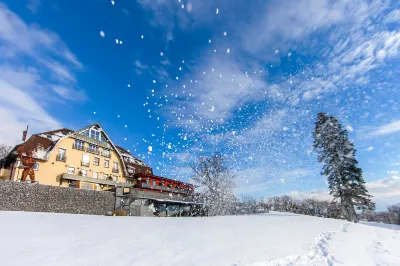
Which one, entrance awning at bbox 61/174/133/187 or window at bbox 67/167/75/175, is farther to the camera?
window at bbox 67/167/75/175

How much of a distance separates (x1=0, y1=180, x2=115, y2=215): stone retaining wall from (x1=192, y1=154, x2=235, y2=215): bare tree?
20.0 metres

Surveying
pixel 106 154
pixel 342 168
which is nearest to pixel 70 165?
pixel 106 154

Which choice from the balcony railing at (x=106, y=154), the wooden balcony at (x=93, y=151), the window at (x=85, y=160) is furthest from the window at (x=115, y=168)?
the window at (x=85, y=160)

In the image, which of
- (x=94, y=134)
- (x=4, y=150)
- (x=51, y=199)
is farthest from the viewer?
(x=4, y=150)

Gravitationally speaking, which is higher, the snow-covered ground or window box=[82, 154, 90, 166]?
window box=[82, 154, 90, 166]

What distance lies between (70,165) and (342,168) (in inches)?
1422

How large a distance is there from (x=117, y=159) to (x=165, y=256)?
33.2 metres

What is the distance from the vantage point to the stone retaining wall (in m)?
14.6

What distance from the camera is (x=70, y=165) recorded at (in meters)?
28.2

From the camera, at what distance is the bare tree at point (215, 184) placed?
122ft

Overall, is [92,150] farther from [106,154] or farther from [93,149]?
[106,154]

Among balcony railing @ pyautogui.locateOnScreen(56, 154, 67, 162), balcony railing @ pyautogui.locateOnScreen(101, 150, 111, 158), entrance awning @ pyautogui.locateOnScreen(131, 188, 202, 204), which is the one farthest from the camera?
balcony railing @ pyautogui.locateOnScreen(101, 150, 111, 158)

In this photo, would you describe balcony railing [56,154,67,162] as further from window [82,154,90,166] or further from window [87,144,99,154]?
window [87,144,99,154]

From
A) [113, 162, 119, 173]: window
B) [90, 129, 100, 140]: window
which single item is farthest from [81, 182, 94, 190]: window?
[90, 129, 100, 140]: window
